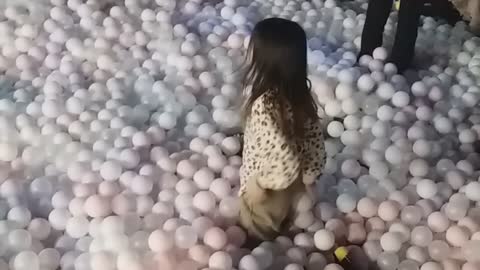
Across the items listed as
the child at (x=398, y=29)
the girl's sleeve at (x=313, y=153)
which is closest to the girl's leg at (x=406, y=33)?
the child at (x=398, y=29)

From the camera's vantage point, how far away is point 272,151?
4.38ft

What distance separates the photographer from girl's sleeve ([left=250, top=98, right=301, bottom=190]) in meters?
1.33

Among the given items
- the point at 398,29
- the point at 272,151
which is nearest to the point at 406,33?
the point at 398,29

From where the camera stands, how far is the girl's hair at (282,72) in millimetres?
1284

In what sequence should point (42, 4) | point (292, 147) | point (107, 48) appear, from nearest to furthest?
point (292, 147)
point (107, 48)
point (42, 4)

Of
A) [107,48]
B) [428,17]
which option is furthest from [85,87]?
[428,17]

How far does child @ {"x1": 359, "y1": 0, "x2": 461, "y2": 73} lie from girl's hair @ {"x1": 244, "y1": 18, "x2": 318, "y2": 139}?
630 millimetres

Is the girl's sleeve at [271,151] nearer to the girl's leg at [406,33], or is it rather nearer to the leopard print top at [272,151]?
the leopard print top at [272,151]

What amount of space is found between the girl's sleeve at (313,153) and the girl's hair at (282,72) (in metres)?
0.03

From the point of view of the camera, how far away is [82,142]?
5.46 ft

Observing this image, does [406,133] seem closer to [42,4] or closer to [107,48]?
[107,48]

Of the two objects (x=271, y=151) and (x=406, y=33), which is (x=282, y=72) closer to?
(x=271, y=151)

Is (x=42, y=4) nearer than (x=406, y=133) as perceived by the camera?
No

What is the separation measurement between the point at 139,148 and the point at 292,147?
443 millimetres
